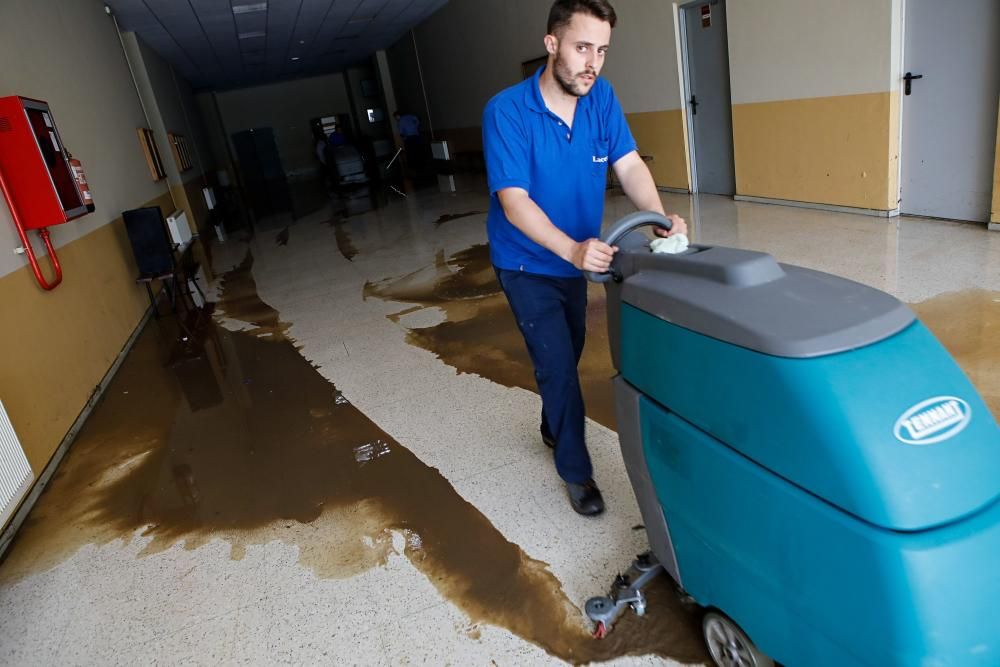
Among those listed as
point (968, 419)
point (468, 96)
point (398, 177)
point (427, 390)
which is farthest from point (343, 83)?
point (968, 419)

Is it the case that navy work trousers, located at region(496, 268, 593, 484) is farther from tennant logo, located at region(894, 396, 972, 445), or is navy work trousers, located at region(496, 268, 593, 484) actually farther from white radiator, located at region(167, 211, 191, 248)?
white radiator, located at region(167, 211, 191, 248)

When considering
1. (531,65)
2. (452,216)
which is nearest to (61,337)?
(452,216)

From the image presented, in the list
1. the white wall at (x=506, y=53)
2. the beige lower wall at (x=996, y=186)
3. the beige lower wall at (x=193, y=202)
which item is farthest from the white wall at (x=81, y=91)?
the beige lower wall at (x=996, y=186)

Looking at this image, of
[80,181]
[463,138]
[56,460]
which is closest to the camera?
[56,460]

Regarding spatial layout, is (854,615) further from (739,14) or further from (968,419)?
(739,14)

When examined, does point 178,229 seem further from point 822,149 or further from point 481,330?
point 822,149

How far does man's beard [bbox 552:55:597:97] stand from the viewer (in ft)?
4.83

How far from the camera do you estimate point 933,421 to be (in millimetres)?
828

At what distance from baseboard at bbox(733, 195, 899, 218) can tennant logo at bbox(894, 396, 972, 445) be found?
431 cm

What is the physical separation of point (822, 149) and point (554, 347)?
4.16 meters

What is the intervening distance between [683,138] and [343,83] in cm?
1549

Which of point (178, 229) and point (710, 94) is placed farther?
point (178, 229)

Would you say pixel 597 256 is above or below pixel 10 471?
above

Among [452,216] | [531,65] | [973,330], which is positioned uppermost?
[531,65]
